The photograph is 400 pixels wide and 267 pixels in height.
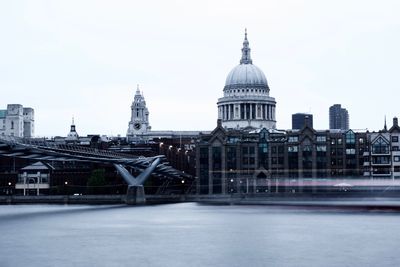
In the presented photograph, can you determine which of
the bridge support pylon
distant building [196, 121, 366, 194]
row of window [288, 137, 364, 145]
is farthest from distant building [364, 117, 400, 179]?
the bridge support pylon

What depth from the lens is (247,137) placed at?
141 meters

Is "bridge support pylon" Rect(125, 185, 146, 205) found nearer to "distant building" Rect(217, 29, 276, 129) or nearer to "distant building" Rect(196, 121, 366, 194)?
"distant building" Rect(196, 121, 366, 194)

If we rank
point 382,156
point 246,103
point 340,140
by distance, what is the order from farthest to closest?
point 246,103
point 340,140
point 382,156

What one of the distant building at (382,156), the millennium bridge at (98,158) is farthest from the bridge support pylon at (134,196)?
the distant building at (382,156)

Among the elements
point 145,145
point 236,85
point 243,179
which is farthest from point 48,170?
point 236,85

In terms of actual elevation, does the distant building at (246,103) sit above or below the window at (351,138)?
above

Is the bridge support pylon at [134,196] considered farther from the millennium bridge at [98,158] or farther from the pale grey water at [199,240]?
the pale grey water at [199,240]

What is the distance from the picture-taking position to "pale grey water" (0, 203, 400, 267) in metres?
48.3

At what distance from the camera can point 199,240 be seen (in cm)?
5875

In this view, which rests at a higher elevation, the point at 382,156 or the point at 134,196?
the point at 382,156

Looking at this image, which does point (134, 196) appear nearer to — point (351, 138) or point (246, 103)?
point (351, 138)

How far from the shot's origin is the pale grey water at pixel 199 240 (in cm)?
4831

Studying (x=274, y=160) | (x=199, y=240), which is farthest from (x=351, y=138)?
(x=199, y=240)

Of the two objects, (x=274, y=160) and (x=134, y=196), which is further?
(x=274, y=160)
